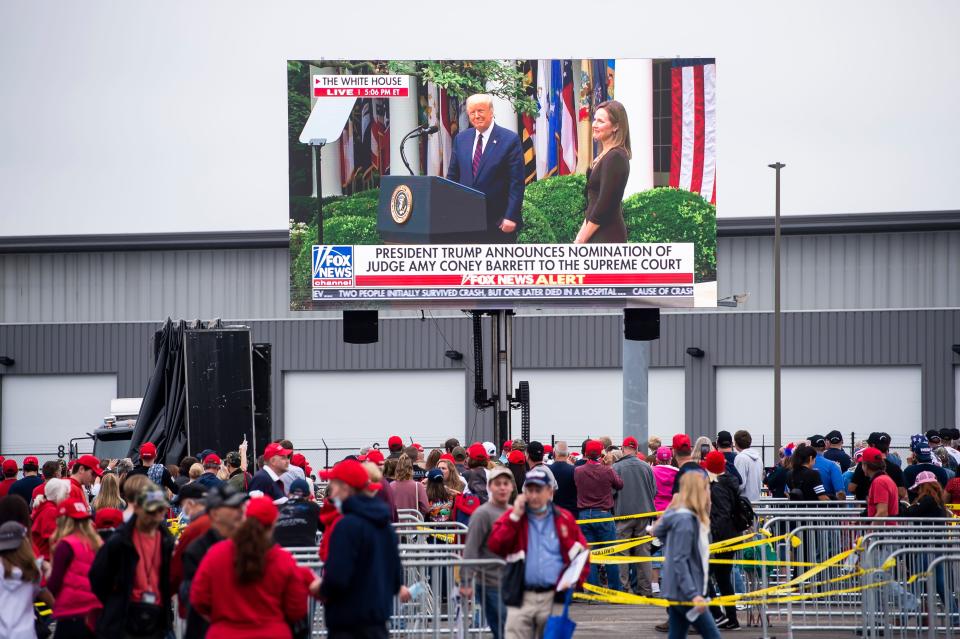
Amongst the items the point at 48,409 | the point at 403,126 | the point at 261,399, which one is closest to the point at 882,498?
the point at 261,399

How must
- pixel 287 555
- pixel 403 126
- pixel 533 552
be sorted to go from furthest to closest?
pixel 403 126 → pixel 533 552 → pixel 287 555

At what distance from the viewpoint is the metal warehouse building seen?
41875 millimetres

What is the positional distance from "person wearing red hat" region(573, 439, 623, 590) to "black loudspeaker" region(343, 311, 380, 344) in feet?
26.3

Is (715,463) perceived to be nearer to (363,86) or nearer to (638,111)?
(638,111)

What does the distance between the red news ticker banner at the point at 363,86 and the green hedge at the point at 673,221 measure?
4274 mm

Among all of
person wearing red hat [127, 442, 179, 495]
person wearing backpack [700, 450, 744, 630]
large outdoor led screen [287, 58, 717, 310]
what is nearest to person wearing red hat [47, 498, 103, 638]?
person wearing backpack [700, 450, 744, 630]

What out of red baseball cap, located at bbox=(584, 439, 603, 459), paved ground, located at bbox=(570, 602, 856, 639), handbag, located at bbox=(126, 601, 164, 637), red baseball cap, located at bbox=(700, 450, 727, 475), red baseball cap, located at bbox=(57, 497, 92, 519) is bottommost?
paved ground, located at bbox=(570, 602, 856, 639)

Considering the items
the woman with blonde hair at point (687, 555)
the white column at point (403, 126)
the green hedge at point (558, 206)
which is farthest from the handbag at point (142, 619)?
the white column at point (403, 126)

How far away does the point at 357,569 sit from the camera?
8445 millimetres

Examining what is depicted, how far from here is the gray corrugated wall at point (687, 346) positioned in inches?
1635

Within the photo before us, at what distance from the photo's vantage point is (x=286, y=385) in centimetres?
4381

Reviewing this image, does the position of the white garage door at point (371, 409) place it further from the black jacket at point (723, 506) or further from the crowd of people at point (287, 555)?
the black jacket at point (723, 506)

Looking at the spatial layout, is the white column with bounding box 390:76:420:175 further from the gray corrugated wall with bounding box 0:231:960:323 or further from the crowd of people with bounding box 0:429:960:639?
the gray corrugated wall with bounding box 0:231:960:323

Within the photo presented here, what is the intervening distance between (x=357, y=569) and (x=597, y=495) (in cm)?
833
